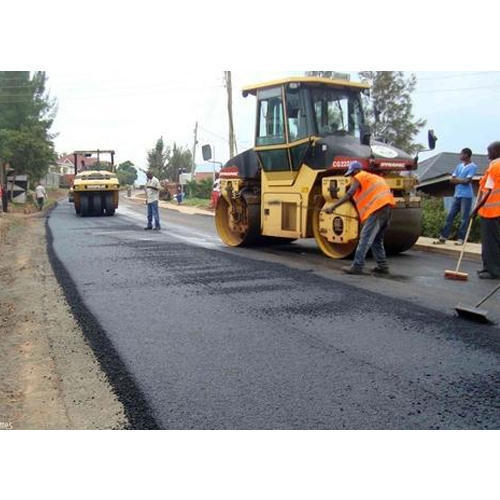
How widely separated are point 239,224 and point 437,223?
3815mm

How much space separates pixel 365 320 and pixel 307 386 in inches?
61.2

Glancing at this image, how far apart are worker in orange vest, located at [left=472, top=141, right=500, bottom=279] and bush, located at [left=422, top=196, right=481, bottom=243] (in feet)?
11.7

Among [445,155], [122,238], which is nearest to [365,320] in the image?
[122,238]

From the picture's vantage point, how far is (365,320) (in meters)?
4.87

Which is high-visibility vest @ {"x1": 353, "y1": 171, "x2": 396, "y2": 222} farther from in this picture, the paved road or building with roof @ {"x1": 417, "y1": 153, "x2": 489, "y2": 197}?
building with roof @ {"x1": 417, "y1": 153, "x2": 489, "y2": 197}

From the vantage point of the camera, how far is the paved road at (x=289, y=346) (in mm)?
3119

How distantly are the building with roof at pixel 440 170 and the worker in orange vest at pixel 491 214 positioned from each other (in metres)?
9.21

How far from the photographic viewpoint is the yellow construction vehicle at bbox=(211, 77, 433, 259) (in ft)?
25.9

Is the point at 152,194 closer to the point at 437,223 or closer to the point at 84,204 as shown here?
the point at 437,223

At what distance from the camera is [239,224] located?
1009 cm

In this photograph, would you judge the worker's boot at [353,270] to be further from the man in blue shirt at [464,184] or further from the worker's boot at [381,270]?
the man in blue shirt at [464,184]

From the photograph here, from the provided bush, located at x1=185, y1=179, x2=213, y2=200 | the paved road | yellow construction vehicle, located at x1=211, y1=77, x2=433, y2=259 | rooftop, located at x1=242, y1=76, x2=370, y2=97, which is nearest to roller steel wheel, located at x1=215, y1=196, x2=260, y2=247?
yellow construction vehicle, located at x1=211, y1=77, x2=433, y2=259

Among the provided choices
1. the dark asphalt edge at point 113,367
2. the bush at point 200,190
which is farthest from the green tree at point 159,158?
the dark asphalt edge at point 113,367

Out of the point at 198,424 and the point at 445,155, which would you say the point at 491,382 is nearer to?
the point at 198,424
